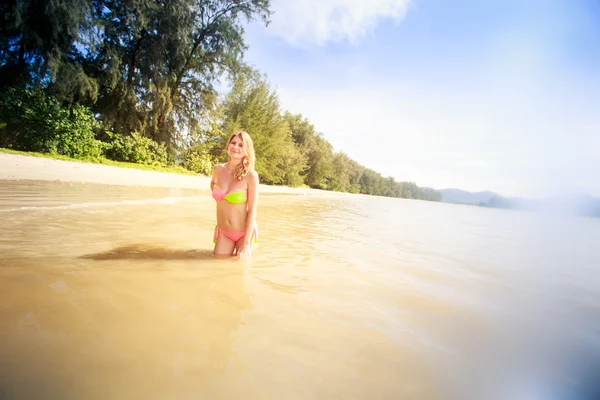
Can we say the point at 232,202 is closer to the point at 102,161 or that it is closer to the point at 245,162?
the point at 245,162

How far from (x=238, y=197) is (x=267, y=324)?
1547 mm

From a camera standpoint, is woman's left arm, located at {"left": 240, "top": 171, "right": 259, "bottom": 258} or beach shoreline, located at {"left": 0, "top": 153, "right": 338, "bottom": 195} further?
Result: beach shoreline, located at {"left": 0, "top": 153, "right": 338, "bottom": 195}

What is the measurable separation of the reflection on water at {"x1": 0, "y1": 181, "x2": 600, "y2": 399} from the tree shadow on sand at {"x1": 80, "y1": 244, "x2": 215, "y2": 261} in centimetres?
3

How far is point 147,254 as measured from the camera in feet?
9.16

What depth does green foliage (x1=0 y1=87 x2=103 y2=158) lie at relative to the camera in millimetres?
11992

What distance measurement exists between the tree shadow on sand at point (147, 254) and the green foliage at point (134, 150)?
50.1 feet

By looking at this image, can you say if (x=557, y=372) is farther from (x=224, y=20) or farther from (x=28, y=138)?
(x=224, y=20)

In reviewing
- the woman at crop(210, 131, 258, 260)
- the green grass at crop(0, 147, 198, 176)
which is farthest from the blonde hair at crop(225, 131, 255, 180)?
the green grass at crop(0, 147, 198, 176)

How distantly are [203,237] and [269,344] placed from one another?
9.32 ft

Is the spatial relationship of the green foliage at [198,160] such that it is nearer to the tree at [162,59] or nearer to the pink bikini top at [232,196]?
Result: the tree at [162,59]

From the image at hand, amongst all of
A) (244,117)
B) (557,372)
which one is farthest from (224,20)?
(557,372)

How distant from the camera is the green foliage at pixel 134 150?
15555mm

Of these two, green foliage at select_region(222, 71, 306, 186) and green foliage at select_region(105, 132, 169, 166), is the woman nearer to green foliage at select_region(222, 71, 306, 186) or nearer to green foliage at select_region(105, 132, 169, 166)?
green foliage at select_region(105, 132, 169, 166)

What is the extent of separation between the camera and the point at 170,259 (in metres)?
2.71
